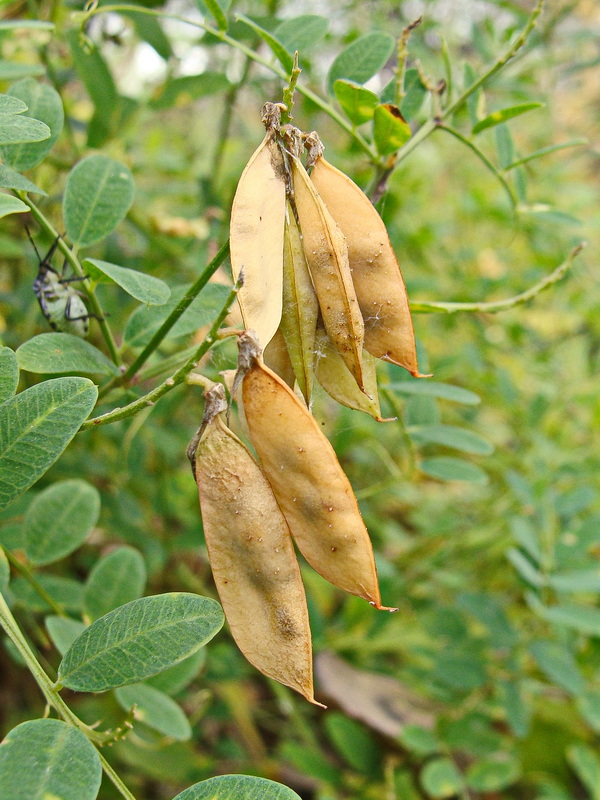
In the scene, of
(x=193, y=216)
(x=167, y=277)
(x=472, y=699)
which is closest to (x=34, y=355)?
(x=167, y=277)

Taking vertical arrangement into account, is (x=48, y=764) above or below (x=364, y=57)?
below

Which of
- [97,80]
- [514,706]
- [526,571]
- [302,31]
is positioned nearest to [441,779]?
[514,706]

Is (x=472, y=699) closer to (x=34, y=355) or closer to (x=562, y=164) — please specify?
(x=34, y=355)

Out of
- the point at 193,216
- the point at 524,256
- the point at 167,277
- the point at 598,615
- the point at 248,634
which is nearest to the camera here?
the point at 248,634

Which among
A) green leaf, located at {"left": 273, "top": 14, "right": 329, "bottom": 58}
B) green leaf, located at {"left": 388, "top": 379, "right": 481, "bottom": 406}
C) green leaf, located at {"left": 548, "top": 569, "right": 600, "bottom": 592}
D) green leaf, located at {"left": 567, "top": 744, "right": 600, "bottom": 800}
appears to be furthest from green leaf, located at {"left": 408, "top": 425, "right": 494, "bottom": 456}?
green leaf, located at {"left": 567, "top": 744, "right": 600, "bottom": 800}

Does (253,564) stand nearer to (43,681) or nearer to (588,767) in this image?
(43,681)
